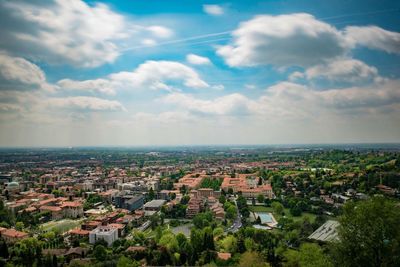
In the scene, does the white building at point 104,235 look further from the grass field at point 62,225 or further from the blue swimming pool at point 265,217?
the blue swimming pool at point 265,217

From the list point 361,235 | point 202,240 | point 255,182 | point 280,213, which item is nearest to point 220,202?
point 280,213

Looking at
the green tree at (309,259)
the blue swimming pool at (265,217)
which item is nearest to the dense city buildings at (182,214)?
the blue swimming pool at (265,217)

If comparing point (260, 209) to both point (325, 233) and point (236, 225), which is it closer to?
point (236, 225)

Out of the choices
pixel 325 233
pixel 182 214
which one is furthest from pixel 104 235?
pixel 325 233

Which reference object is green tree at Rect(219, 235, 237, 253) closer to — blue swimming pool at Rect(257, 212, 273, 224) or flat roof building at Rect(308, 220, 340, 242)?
flat roof building at Rect(308, 220, 340, 242)

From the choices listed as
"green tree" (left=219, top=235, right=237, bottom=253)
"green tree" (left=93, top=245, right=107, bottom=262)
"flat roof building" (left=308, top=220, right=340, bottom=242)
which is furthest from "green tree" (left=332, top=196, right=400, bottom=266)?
"green tree" (left=93, top=245, right=107, bottom=262)

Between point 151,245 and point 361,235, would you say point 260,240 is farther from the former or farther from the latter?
point 361,235
